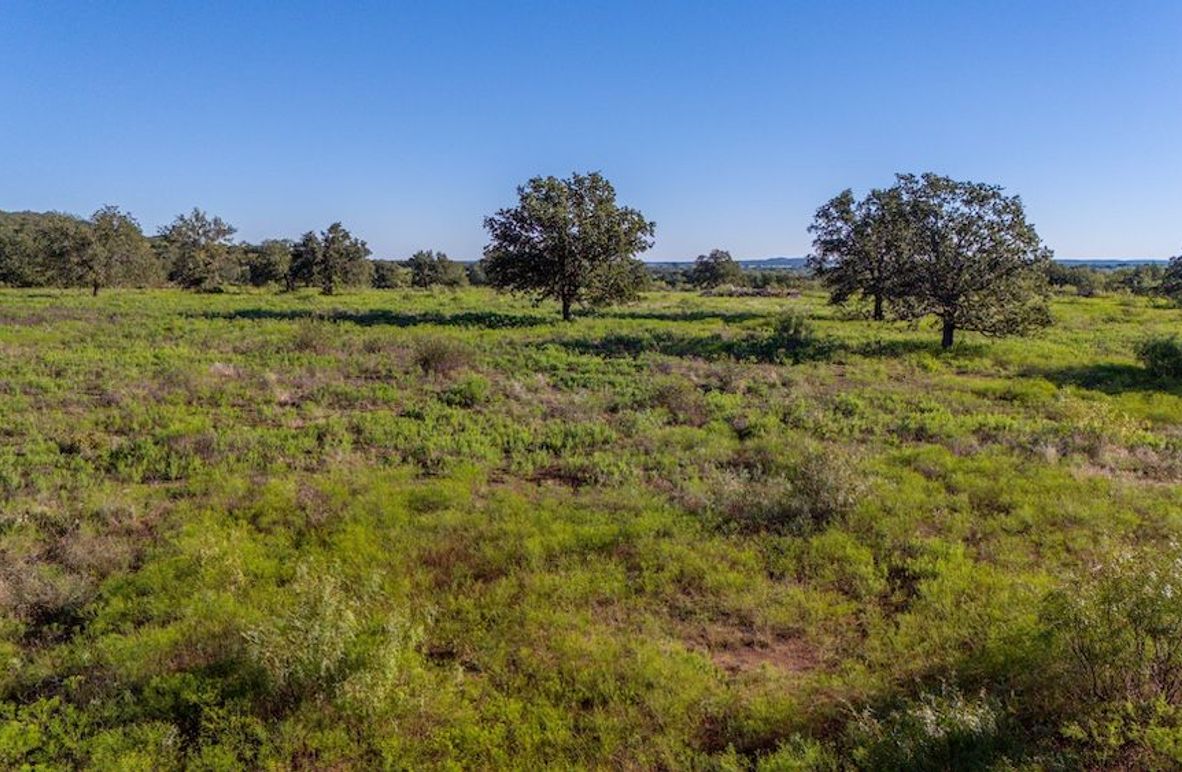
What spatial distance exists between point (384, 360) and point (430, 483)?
11.8 metres

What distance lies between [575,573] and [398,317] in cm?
2948

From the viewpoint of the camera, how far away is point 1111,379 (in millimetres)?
20859

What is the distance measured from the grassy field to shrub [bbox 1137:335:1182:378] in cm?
240

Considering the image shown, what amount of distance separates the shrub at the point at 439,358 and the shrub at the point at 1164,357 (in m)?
22.7

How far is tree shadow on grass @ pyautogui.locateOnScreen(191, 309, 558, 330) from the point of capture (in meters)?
33.3

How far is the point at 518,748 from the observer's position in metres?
5.82

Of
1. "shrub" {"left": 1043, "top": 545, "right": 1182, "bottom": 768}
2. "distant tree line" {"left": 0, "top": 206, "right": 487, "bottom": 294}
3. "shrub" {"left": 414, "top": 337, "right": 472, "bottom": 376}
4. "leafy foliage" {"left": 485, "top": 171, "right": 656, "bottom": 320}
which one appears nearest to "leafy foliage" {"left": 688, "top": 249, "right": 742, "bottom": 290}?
"distant tree line" {"left": 0, "top": 206, "right": 487, "bottom": 294}

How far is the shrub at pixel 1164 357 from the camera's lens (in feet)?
68.8

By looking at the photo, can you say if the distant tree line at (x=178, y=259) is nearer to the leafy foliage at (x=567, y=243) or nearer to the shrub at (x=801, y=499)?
the leafy foliage at (x=567, y=243)

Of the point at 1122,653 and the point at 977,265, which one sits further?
the point at 977,265

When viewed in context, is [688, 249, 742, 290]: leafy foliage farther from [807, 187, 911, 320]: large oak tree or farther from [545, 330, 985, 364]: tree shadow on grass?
Answer: [545, 330, 985, 364]: tree shadow on grass

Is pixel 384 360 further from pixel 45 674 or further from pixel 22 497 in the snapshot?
pixel 45 674

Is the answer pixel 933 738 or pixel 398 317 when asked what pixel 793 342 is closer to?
pixel 398 317

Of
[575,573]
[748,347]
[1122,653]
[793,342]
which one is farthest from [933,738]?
[793,342]
